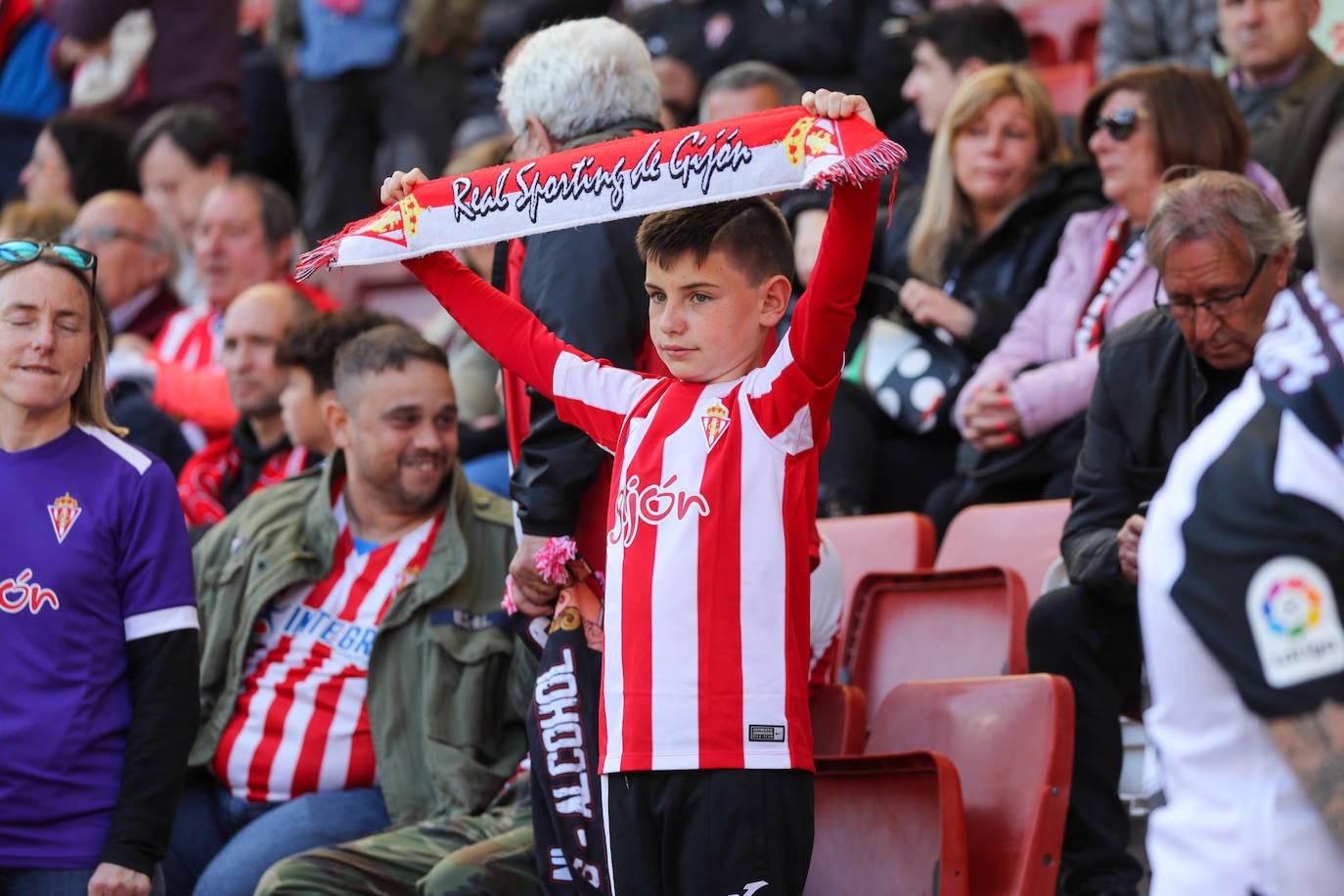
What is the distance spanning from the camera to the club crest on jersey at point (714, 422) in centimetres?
268

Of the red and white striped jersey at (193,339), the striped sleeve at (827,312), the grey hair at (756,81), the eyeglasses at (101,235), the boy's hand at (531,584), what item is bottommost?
the boy's hand at (531,584)

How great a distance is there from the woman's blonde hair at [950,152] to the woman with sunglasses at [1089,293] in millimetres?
377

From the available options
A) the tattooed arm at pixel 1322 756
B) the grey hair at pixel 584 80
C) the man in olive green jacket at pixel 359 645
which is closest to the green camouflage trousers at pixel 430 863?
the man in olive green jacket at pixel 359 645

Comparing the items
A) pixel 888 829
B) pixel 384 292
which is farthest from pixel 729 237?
pixel 384 292

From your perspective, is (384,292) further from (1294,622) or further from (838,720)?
(1294,622)

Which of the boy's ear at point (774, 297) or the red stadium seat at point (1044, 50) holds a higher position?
the red stadium seat at point (1044, 50)

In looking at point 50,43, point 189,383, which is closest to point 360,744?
point 189,383

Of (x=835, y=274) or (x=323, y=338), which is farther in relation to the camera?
(x=323, y=338)

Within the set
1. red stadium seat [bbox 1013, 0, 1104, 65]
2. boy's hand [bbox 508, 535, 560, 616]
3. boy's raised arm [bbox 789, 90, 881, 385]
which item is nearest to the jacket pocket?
boy's hand [bbox 508, 535, 560, 616]

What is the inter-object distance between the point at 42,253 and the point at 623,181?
4.16 ft

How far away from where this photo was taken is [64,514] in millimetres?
3133

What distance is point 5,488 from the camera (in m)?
3.14

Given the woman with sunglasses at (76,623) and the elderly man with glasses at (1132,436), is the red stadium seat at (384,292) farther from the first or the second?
the elderly man with glasses at (1132,436)

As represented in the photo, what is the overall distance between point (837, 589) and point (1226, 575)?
1781 mm
